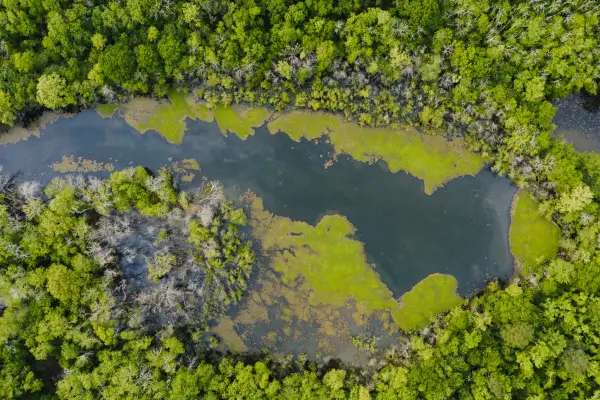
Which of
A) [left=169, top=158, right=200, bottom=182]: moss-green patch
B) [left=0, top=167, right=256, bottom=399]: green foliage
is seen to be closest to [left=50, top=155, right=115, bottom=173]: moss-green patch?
[left=0, top=167, right=256, bottom=399]: green foliage

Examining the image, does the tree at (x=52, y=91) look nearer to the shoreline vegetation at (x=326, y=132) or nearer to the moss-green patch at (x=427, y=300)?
the shoreline vegetation at (x=326, y=132)

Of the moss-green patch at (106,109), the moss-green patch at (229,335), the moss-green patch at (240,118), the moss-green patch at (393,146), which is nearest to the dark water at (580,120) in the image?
the moss-green patch at (393,146)

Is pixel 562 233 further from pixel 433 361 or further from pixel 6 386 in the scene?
pixel 6 386

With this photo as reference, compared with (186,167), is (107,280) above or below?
below

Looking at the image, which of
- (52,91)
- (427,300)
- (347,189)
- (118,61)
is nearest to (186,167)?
(118,61)

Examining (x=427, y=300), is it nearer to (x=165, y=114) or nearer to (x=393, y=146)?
(x=393, y=146)
